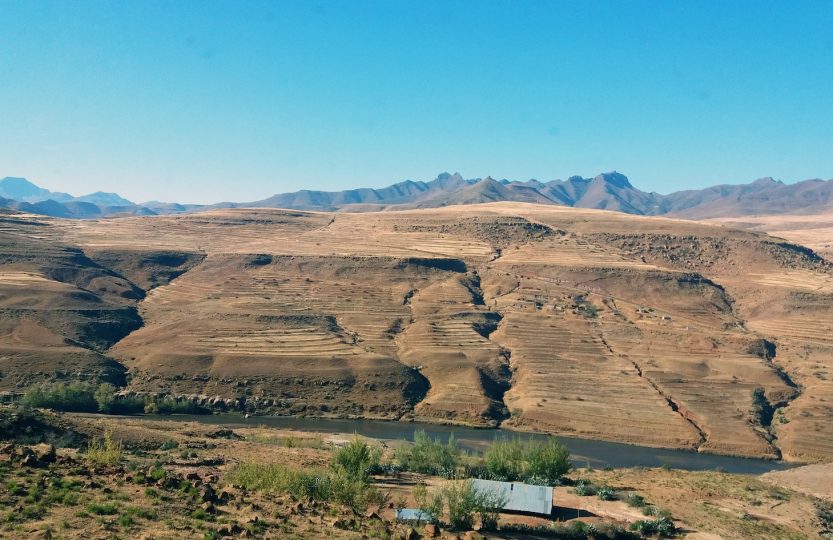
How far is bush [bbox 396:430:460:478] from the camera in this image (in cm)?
5384

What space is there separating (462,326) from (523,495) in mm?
68847

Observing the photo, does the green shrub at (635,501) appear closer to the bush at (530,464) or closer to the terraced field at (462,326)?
the bush at (530,464)

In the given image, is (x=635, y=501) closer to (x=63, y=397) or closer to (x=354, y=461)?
(x=354, y=461)

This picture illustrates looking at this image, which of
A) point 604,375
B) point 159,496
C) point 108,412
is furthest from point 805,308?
point 159,496

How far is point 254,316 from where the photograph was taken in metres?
108

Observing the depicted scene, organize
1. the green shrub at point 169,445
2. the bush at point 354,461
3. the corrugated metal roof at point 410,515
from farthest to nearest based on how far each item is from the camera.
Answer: the green shrub at point 169,445
the bush at point 354,461
the corrugated metal roof at point 410,515

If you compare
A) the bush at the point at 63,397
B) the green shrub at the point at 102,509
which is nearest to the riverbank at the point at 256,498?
the green shrub at the point at 102,509

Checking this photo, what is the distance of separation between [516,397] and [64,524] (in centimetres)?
6756

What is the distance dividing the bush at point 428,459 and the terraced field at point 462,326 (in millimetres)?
26534

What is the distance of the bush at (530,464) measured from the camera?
166 feet

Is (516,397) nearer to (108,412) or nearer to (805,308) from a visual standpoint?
(108,412)

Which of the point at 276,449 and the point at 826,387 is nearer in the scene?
the point at 276,449

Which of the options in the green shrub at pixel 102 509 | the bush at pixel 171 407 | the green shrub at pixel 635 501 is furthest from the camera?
the bush at pixel 171 407

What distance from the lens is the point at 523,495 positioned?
41875 mm
